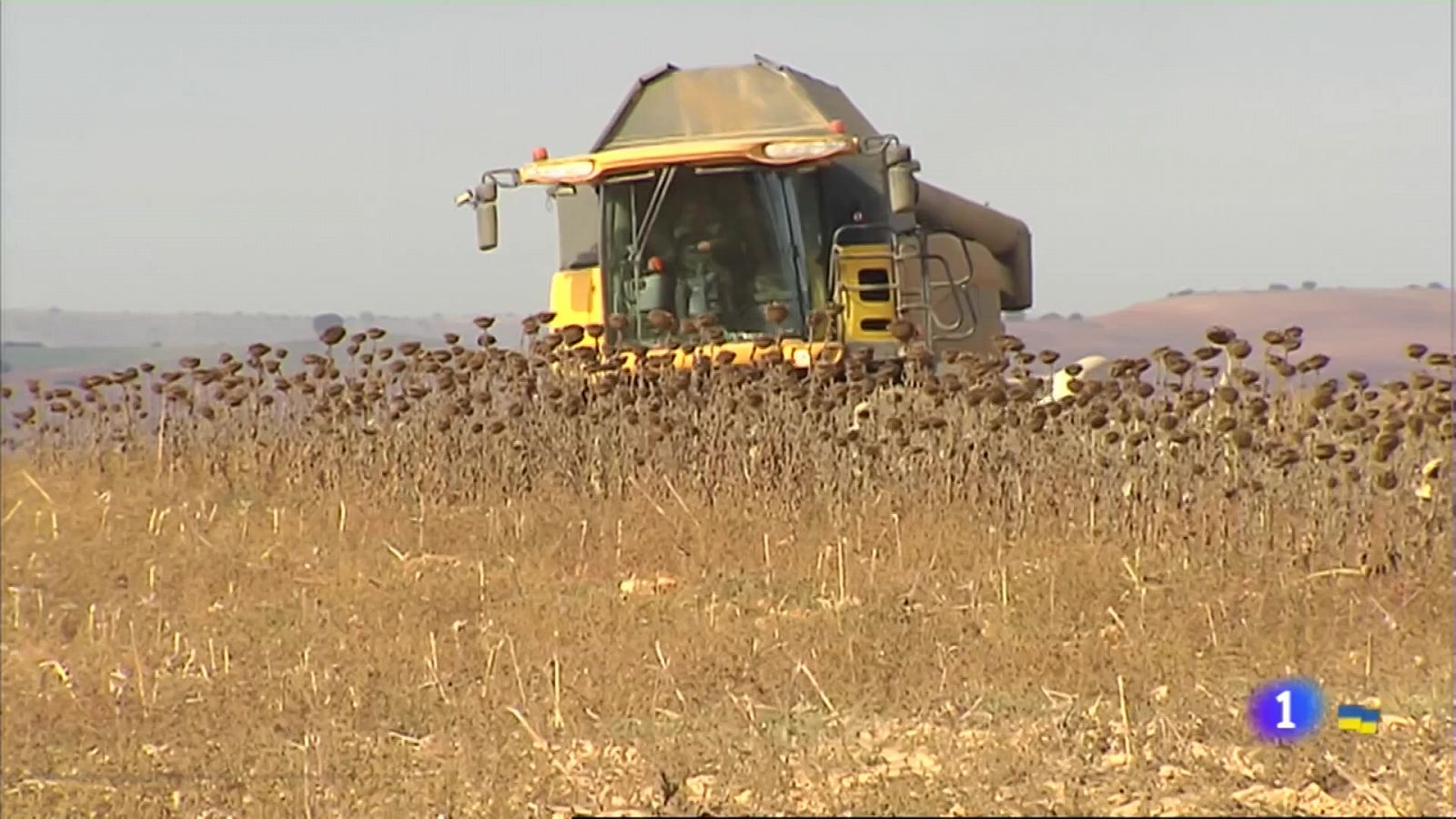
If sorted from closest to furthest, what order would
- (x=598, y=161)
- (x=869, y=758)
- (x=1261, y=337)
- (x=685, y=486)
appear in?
(x=869, y=758), (x=1261, y=337), (x=685, y=486), (x=598, y=161)

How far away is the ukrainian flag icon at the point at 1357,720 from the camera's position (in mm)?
4438

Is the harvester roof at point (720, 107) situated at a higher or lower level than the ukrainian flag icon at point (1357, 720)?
higher

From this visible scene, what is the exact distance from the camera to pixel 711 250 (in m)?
11.4

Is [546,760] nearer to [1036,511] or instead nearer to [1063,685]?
[1063,685]

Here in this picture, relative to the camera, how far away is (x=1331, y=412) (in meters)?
7.80

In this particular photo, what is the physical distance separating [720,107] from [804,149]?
1592 millimetres

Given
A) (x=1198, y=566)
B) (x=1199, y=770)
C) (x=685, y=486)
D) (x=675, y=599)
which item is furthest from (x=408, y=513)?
(x=1199, y=770)

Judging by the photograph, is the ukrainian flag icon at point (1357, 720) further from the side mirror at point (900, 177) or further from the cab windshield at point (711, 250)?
the cab windshield at point (711, 250)

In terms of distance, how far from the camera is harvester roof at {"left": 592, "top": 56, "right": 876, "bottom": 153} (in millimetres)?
11930

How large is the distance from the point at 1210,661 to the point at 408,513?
15.9 feet

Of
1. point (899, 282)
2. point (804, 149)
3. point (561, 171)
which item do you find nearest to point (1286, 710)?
point (804, 149)

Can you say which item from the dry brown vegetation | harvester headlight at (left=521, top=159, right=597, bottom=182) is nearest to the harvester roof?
harvester headlight at (left=521, top=159, right=597, bottom=182)

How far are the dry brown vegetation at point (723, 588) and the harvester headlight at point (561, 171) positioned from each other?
125cm

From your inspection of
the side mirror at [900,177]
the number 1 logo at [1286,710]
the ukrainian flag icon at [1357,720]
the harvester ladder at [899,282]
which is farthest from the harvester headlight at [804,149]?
the ukrainian flag icon at [1357,720]
